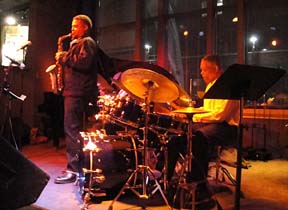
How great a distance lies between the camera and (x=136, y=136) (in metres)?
3.52

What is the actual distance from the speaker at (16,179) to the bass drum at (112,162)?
505mm

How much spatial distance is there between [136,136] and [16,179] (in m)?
1.17

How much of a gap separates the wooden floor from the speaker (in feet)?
1.08

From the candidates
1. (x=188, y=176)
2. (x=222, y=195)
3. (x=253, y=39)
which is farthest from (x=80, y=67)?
(x=253, y=39)

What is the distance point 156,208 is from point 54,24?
19.1 feet

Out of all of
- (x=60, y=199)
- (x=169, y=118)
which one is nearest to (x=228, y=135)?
(x=169, y=118)

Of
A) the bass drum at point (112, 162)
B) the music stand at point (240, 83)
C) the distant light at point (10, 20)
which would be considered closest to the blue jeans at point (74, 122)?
the bass drum at point (112, 162)

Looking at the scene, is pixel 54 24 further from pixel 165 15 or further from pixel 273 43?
pixel 273 43

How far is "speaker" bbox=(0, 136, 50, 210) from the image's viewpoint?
8.81 ft

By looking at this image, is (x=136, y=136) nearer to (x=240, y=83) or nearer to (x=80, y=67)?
(x=80, y=67)

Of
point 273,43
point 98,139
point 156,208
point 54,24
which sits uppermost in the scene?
point 54,24

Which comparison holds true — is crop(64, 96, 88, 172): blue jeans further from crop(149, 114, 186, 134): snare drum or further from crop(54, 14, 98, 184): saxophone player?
crop(149, 114, 186, 134): snare drum

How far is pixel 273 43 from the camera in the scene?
6777 millimetres

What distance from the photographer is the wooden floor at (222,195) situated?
3291 mm
